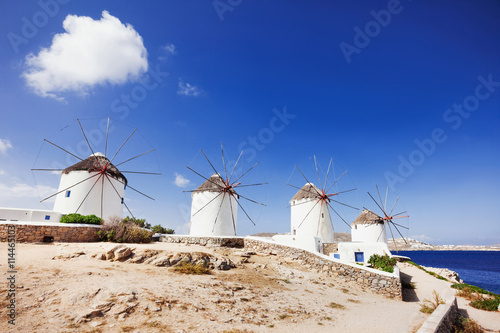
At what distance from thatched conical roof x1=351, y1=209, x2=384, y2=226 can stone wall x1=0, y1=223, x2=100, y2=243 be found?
105 ft

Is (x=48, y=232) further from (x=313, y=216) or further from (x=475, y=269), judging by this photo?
(x=475, y=269)

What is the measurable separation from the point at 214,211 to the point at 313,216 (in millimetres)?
10789

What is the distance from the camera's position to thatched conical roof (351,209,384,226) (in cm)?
3328

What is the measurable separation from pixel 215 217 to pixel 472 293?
1901 cm

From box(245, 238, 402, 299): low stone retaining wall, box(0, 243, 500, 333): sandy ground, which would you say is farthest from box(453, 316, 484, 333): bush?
box(245, 238, 402, 299): low stone retaining wall

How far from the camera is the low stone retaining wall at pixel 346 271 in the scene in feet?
41.7

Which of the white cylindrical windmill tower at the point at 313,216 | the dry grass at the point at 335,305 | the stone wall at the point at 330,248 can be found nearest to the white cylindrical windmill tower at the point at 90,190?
the white cylindrical windmill tower at the point at 313,216

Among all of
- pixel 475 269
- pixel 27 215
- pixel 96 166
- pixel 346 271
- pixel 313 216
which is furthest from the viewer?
pixel 475 269

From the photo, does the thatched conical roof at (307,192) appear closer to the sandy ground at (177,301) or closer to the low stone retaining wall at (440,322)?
the sandy ground at (177,301)

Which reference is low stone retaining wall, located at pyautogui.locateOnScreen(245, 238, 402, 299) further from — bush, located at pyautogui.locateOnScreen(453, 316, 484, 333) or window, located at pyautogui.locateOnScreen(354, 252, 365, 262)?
window, located at pyautogui.locateOnScreen(354, 252, 365, 262)

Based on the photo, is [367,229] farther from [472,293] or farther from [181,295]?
[181,295]

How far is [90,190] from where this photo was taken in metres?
19.7

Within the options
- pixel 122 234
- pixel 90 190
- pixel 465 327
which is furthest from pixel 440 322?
pixel 90 190

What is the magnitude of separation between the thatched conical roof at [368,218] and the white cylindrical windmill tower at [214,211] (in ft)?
65.9
